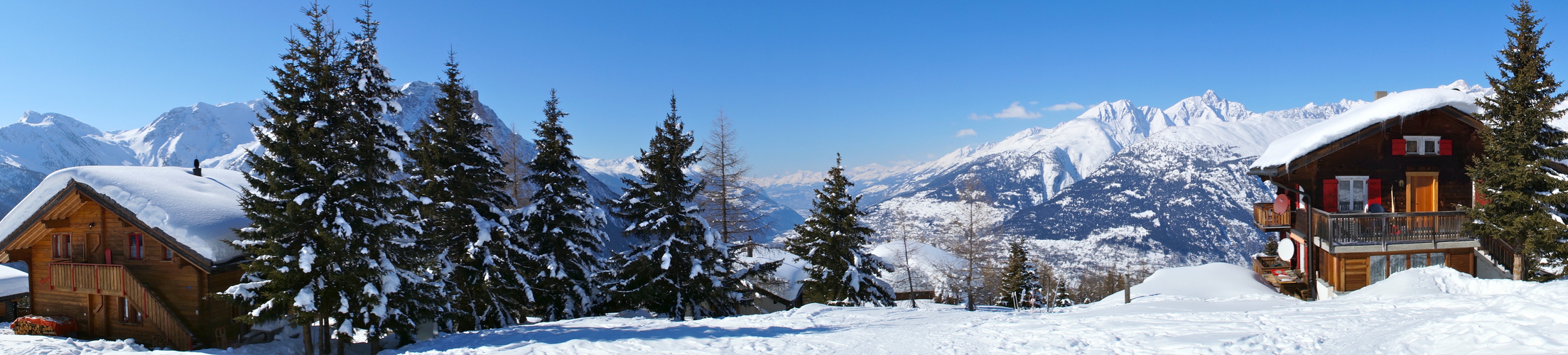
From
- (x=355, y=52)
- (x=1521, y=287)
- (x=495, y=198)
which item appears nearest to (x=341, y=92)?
(x=355, y=52)

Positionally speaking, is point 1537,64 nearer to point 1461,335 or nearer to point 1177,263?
point 1461,335

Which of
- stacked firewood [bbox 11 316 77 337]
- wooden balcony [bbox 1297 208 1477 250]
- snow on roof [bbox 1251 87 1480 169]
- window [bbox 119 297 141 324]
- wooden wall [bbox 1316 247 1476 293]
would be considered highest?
snow on roof [bbox 1251 87 1480 169]

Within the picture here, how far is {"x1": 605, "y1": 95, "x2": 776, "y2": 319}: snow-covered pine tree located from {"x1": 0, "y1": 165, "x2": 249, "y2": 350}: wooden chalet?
9970 mm

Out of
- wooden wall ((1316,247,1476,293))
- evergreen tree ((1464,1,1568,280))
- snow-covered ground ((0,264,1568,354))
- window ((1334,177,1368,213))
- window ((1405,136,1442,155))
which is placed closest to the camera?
snow-covered ground ((0,264,1568,354))

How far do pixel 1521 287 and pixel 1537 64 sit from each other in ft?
19.0

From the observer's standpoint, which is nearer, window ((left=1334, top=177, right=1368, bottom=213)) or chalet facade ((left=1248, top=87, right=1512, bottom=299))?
chalet facade ((left=1248, top=87, right=1512, bottom=299))

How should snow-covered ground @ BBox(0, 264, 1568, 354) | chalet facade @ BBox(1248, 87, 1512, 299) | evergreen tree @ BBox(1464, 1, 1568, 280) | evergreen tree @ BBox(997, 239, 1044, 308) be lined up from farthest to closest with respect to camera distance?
evergreen tree @ BBox(997, 239, 1044, 308) < chalet facade @ BBox(1248, 87, 1512, 299) < evergreen tree @ BBox(1464, 1, 1568, 280) < snow-covered ground @ BBox(0, 264, 1568, 354)

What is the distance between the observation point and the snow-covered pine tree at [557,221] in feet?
62.7

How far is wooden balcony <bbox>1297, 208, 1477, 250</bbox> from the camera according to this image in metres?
17.8

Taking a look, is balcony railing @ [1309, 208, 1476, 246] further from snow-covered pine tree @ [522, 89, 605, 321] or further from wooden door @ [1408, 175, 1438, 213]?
snow-covered pine tree @ [522, 89, 605, 321]

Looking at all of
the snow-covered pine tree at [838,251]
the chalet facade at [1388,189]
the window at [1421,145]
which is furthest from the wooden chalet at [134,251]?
the window at [1421,145]

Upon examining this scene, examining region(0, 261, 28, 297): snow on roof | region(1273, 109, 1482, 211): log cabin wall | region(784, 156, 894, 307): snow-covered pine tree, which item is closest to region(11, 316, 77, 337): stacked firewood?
region(0, 261, 28, 297): snow on roof

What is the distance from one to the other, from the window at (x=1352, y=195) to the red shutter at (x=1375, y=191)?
0.08 meters

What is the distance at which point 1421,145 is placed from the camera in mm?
19156
